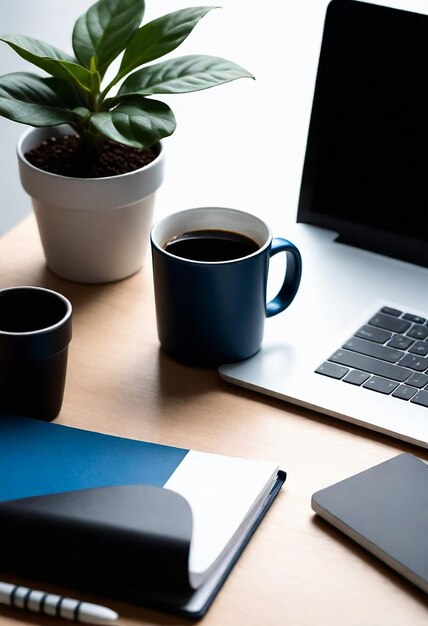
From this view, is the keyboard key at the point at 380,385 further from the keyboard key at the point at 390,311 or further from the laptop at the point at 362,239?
the keyboard key at the point at 390,311

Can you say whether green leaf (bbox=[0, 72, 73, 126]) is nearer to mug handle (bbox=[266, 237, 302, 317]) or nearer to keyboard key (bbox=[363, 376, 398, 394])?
mug handle (bbox=[266, 237, 302, 317])

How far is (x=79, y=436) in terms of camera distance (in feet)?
2.39

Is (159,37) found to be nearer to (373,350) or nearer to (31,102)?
(31,102)

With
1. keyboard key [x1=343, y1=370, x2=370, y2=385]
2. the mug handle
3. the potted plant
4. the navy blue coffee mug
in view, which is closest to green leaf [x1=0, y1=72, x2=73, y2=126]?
the potted plant

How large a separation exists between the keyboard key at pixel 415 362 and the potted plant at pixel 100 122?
30 cm

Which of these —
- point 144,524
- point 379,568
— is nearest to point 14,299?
point 144,524

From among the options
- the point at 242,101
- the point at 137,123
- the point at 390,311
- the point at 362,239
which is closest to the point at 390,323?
the point at 390,311

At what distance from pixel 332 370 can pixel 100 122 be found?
31 centimetres

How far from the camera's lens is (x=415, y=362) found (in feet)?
2.73

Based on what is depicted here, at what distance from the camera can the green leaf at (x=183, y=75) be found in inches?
33.8

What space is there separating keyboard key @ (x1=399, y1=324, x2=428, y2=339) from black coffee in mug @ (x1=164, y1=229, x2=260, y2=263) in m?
0.17

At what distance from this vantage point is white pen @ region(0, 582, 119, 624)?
60 cm

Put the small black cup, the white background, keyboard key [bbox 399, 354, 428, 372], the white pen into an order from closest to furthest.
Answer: the white pen
the small black cup
keyboard key [bbox 399, 354, 428, 372]
the white background

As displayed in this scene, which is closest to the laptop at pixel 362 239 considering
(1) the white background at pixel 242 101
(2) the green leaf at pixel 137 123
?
(1) the white background at pixel 242 101
